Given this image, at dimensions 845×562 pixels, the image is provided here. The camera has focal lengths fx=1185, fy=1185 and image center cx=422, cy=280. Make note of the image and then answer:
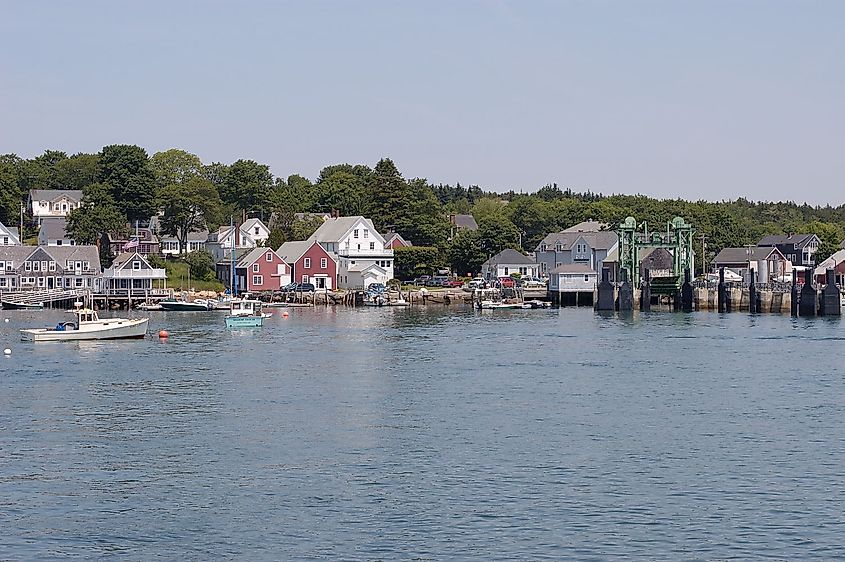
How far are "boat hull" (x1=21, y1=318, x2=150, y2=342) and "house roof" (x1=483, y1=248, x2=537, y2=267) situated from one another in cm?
5830

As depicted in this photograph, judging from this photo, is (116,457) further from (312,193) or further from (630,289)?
(312,193)

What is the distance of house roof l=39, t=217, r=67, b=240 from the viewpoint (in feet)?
398

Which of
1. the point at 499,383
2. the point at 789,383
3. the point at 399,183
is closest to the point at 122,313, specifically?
the point at 399,183

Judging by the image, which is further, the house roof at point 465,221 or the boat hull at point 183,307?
the house roof at point 465,221

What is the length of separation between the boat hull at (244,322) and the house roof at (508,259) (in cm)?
4773

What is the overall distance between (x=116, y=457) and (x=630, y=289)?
6713 centimetres

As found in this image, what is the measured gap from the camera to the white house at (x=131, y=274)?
101 meters

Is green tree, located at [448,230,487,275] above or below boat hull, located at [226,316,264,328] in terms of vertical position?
above

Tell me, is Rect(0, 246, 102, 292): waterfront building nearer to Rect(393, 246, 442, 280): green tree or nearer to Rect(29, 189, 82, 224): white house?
Rect(393, 246, 442, 280): green tree

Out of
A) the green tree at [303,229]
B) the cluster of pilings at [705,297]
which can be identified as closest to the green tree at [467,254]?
the green tree at [303,229]

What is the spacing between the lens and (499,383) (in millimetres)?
43281

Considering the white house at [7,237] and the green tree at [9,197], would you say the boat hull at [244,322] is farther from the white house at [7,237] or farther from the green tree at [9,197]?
the green tree at [9,197]

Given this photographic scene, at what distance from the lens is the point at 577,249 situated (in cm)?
11719

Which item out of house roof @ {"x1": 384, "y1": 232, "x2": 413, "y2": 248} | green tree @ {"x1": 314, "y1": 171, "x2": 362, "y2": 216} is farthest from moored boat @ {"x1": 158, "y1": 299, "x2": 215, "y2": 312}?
green tree @ {"x1": 314, "y1": 171, "x2": 362, "y2": 216}
